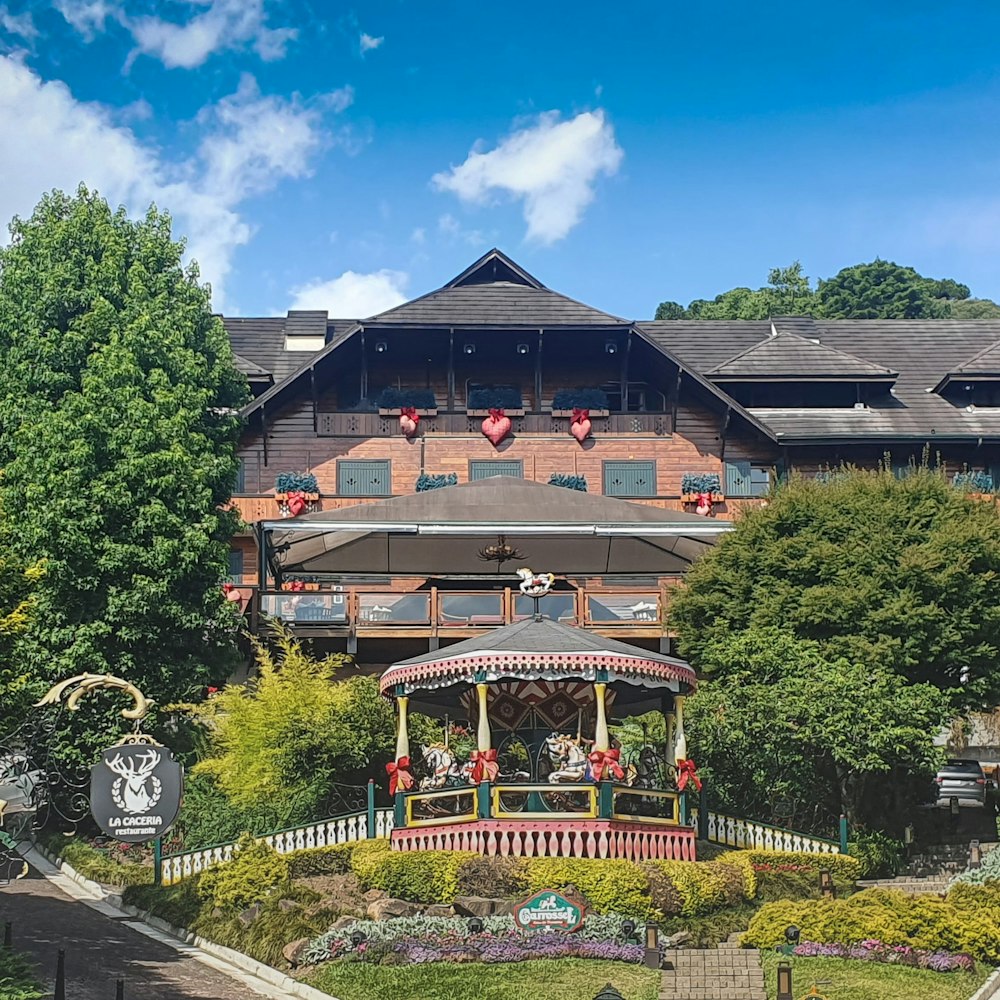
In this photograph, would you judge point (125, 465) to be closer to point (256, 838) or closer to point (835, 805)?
point (256, 838)

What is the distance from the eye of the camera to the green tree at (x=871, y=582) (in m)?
32.4

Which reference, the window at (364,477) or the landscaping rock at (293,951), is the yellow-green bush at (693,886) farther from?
the window at (364,477)

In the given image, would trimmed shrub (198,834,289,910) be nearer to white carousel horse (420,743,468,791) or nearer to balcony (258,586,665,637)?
white carousel horse (420,743,468,791)

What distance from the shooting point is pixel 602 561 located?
38.5 metres

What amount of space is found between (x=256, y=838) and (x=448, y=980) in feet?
23.8

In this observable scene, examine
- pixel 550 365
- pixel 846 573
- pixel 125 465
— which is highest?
pixel 550 365

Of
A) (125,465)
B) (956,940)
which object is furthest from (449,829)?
(125,465)

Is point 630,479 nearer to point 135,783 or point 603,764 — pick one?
point 603,764

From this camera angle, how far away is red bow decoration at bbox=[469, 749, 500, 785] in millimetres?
25844

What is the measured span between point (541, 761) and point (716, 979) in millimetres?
7737

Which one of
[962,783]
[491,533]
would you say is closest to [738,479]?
[491,533]

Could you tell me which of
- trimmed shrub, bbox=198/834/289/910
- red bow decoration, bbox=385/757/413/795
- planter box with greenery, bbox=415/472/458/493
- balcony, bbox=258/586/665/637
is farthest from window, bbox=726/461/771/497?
trimmed shrub, bbox=198/834/289/910

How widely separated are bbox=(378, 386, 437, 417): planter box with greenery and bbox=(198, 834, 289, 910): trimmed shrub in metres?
25.4

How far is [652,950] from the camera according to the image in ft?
69.9
